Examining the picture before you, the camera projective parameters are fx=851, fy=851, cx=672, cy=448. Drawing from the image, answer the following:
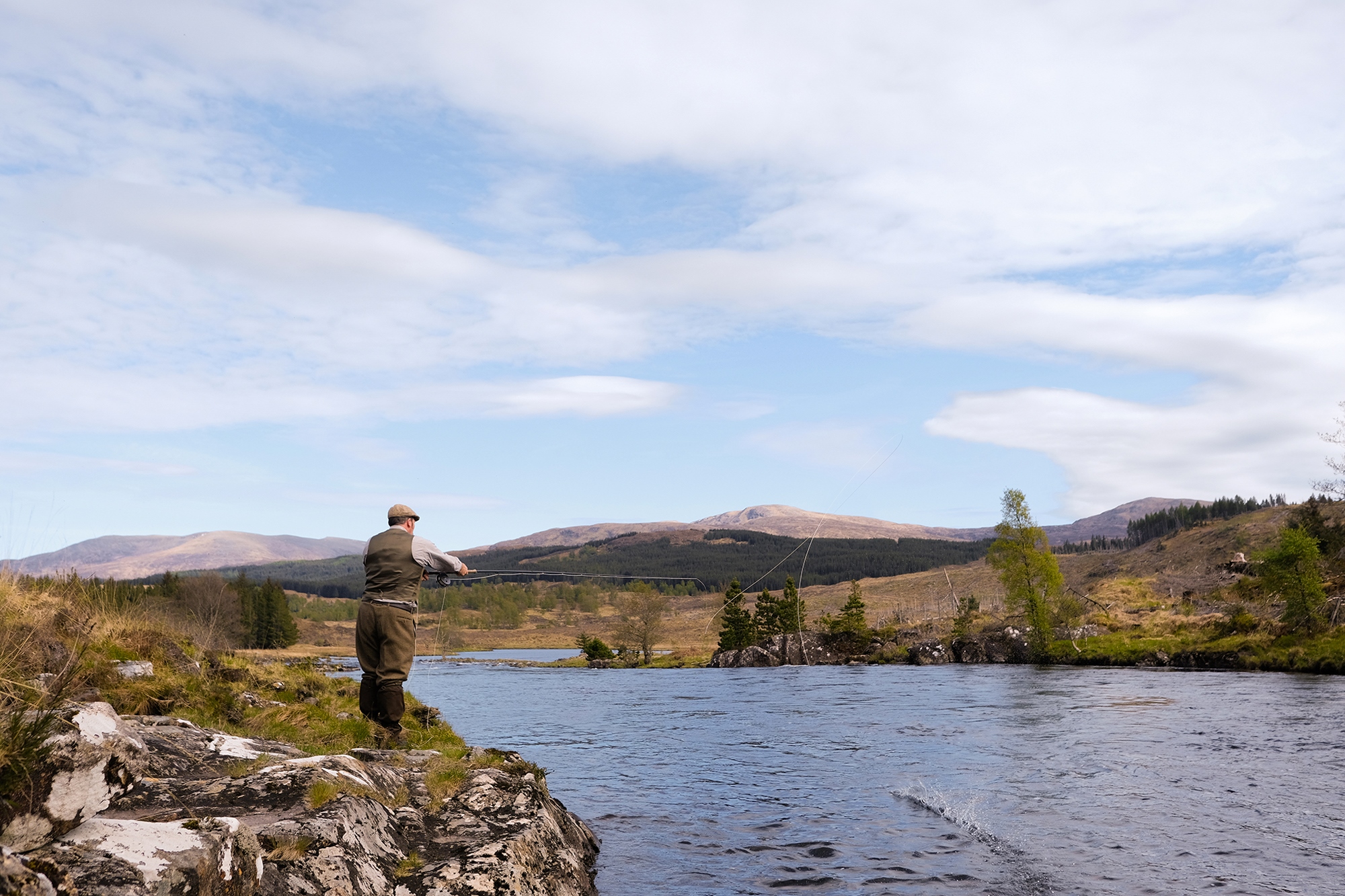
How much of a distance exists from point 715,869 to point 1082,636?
58779 mm

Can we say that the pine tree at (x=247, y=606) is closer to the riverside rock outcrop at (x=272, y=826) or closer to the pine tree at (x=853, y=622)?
the pine tree at (x=853, y=622)

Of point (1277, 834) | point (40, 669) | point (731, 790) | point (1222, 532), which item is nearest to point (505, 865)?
point (40, 669)

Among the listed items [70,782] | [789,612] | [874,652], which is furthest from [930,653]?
[70,782]

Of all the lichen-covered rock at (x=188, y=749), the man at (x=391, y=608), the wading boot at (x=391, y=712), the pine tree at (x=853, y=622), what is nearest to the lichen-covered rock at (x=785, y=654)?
the pine tree at (x=853, y=622)

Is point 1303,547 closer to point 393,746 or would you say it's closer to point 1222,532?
point 393,746

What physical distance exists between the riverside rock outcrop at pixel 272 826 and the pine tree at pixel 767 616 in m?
79.7

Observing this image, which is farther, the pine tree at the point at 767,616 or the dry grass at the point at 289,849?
the pine tree at the point at 767,616

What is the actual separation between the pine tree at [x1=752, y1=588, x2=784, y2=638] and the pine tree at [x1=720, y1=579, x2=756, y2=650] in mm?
868

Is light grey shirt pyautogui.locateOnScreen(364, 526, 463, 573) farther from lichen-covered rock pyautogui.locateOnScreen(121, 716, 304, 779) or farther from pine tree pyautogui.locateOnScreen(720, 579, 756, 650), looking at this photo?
pine tree pyautogui.locateOnScreen(720, 579, 756, 650)

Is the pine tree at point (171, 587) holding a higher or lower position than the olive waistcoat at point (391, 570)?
lower

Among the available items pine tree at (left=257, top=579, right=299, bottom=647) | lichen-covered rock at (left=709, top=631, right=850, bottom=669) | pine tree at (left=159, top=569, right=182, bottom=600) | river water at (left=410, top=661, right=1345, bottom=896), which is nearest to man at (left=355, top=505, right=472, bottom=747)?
river water at (left=410, top=661, right=1345, bottom=896)

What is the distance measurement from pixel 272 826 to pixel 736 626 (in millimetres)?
83130

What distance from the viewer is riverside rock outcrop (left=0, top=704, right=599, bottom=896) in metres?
4.03

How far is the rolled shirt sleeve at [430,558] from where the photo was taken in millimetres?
10078
